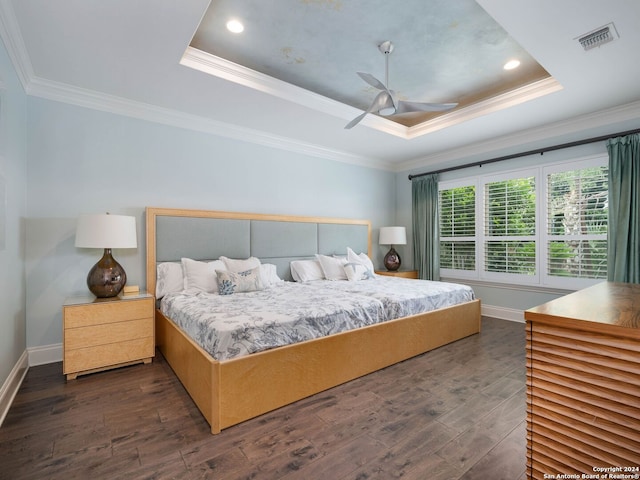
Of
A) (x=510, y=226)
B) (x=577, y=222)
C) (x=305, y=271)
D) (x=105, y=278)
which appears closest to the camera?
(x=105, y=278)

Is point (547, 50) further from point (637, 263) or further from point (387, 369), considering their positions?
point (387, 369)

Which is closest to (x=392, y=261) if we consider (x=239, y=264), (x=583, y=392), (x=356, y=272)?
(x=356, y=272)

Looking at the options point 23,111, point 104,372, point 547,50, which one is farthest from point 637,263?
point 23,111

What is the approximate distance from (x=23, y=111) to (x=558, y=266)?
5.93 metres

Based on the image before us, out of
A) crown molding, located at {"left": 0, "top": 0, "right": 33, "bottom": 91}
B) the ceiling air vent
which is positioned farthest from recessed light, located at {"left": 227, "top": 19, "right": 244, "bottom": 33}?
the ceiling air vent

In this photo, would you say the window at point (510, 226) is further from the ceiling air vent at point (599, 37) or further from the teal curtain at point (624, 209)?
the ceiling air vent at point (599, 37)

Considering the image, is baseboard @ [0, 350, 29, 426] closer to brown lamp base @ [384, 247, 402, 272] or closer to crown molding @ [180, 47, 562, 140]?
crown molding @ [180, 47, 562, 140]

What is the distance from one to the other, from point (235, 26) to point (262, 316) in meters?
2.23

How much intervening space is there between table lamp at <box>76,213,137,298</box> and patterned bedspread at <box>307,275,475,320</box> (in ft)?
6.58

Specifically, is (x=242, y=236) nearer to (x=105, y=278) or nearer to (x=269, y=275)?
(x=269, y=275)

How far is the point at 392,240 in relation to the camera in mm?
5191

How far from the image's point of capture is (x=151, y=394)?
2.26 metres

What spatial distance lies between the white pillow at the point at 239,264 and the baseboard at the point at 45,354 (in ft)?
5.50

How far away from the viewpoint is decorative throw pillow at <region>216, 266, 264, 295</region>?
10.1 feet
